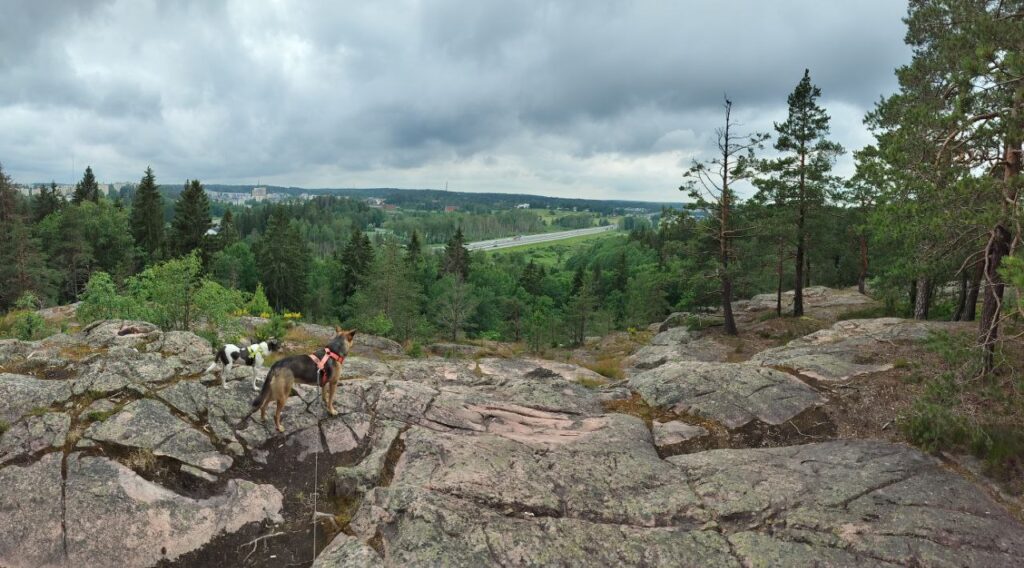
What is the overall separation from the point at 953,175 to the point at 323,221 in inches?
7536

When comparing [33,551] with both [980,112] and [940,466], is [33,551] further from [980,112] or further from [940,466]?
[980,112]

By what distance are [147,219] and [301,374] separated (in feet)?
242

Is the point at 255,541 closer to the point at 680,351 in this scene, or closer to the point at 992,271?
the point at 992,271

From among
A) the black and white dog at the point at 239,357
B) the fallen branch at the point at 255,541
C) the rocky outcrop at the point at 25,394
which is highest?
the black and white dog at the point at 239,357

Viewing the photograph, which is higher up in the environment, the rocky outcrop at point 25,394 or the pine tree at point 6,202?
the pine tree at point 6,202

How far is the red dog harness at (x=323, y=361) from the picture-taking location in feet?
28.3

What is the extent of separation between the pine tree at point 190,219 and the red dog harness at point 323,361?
6168 centimetres

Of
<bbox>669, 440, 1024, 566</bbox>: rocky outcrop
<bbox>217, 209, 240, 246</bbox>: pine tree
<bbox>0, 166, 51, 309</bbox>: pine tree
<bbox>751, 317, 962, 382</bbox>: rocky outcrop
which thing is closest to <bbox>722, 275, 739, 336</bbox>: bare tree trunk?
<bbox>751, 317, 962, 382</bbox>: rocky outcrop

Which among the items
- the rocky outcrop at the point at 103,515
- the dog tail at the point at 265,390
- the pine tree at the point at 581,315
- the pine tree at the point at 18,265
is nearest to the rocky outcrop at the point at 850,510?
the rocky outcrop at the point at 103,515

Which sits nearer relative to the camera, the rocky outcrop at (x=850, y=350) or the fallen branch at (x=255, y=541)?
the fallen branch at (x=255, y=541)

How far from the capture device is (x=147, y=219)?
6638 cm

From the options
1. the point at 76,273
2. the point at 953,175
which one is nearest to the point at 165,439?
the point at 953,175

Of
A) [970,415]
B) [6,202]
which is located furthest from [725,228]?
[6,202]

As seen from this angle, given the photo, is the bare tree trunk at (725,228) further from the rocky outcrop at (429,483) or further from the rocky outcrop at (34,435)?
the rocky outcrop at (34,435)
